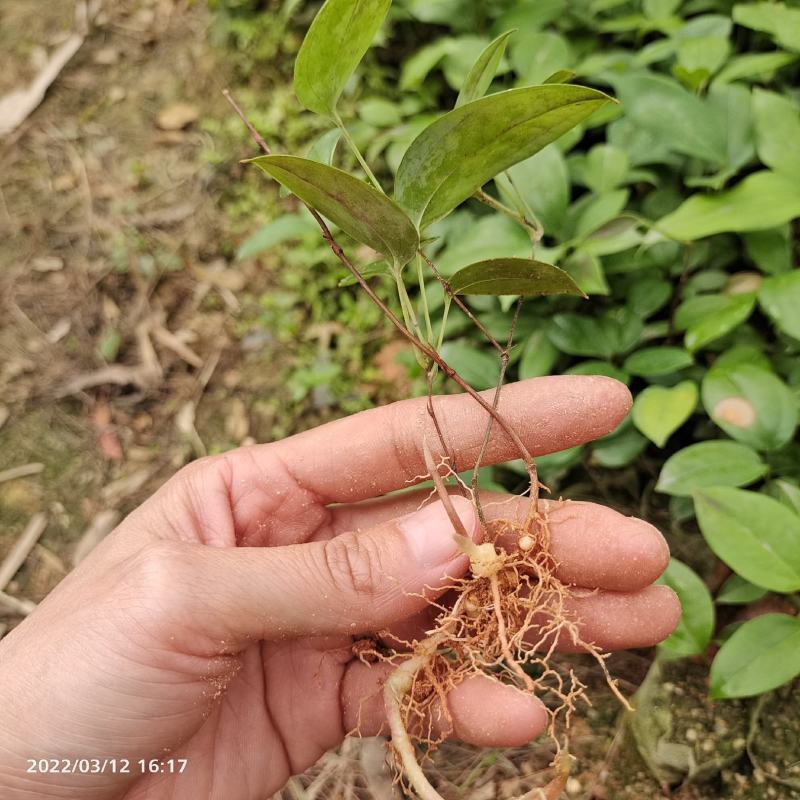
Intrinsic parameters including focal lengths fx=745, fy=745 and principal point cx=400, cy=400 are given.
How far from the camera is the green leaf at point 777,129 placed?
1273 mm

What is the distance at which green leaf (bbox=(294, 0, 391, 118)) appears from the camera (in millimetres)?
780

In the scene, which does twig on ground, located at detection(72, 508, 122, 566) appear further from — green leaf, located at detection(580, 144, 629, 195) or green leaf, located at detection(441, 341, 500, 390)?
green leaf, located at detection(580, 144, 629, 195)

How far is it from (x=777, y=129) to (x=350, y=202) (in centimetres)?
89

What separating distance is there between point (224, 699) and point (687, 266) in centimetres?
106

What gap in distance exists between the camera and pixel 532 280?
2.95ft

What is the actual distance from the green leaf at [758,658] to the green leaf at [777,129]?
2.48 feet

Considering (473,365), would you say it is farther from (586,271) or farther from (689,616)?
(689,616)

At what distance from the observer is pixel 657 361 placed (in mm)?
1275

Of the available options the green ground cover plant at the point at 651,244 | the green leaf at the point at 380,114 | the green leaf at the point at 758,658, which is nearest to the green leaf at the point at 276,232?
the green ground cover plant at the point at 651,244

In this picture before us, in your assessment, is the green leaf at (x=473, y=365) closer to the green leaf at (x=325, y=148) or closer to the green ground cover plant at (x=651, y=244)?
the green ground cover plant at (x=651, y=244)

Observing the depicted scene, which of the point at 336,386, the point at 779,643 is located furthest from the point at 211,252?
the point at 779,643

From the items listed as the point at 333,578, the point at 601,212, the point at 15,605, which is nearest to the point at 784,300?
the point at 601,212

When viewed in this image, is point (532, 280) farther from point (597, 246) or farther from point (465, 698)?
point (465, 698)

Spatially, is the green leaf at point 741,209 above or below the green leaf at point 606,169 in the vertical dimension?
below
